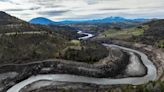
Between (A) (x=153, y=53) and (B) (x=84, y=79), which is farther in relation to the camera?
(A) (x=153, y=53)

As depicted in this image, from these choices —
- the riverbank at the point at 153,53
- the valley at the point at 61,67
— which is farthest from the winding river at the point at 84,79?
the riverbank at the point at 153,53

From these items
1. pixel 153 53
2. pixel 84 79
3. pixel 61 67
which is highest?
pixel 61 67

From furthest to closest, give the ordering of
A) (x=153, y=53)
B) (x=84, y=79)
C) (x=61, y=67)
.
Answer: (x=153, y=53) < (x=61, y=67) < (x=84, y=79)

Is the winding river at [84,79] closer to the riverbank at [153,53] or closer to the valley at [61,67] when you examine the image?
the valley at [61,67]

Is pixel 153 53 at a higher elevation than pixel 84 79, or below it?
below

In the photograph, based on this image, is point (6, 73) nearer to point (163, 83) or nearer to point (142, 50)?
point (163, 83)

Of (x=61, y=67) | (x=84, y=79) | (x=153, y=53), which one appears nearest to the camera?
(x=84, y=79)

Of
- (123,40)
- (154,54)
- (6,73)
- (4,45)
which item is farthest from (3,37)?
(123,40)

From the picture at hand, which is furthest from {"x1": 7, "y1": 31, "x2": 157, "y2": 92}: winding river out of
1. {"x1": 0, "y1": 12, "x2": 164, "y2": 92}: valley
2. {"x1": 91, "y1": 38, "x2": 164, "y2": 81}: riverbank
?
{"x1": 91, "y1": 38, "x2": 164, "y2": 81}: riverbank

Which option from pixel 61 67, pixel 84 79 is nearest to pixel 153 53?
pixel 61 67

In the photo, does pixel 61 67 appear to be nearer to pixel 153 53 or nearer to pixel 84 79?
pixel 84 79

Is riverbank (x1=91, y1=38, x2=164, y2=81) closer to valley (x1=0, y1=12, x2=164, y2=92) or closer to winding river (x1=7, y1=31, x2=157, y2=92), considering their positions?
valley (x1=0, y1=12, x2=164, y2=92)
